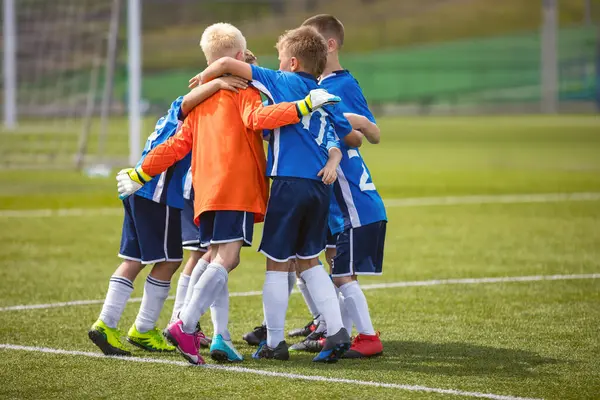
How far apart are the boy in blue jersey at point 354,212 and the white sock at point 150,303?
39.6 inches

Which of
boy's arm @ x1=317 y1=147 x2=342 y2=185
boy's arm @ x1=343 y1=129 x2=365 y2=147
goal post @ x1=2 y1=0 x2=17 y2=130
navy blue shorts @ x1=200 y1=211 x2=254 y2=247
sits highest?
goal post @ x1=2 y1=0 x2=17 y2=130

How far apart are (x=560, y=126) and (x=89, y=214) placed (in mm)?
29163

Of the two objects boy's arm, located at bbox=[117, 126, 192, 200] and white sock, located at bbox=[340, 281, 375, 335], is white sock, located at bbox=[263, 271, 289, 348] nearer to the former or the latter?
white sock, located at bbox=[340, 281, 375, 335]

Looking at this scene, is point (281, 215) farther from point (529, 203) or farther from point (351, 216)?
point (529, 203)

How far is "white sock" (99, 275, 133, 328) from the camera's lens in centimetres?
608

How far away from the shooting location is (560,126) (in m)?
40.1

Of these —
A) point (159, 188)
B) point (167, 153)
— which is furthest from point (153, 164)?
point (159, 188)

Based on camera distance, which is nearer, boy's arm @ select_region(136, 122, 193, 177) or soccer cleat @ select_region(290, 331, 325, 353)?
boy's arm @ select_region(136, 122, 193, 177)

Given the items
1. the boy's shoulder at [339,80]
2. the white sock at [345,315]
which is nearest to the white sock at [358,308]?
the white sock at [345,315]

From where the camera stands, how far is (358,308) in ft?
20.1

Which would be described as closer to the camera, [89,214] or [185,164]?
[185,164]

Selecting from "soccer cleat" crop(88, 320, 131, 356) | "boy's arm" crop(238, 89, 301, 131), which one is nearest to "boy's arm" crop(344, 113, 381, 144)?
"boy's arm" crop(238, 89, 301, 131)

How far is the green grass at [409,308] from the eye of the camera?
538 cm

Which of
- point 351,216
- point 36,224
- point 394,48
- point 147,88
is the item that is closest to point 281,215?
point 351,216
